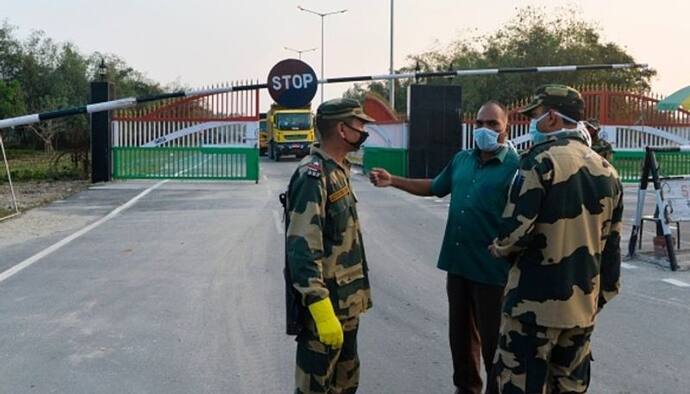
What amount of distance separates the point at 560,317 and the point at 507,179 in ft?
4.11

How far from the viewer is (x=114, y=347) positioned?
6.35 metres

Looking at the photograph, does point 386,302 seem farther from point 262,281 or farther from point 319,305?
point 319,305

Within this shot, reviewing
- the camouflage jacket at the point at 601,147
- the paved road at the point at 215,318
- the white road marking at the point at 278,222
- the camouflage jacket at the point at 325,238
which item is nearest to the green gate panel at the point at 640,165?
the paved road at the point at 215,318

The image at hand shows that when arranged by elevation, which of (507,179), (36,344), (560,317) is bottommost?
(36,344)

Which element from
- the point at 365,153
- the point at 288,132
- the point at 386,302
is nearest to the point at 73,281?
the point at 386,302

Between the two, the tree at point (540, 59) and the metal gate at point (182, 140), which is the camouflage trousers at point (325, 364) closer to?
the metal gate at point (182, 140)

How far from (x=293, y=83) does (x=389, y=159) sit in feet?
25.1

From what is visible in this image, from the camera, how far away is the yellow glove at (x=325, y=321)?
3.73 meters

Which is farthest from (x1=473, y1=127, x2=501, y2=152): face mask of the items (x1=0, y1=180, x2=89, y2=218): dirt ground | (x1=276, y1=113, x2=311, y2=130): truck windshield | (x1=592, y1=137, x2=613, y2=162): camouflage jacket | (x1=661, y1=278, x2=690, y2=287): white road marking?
(x1=276, y1=113, x2=311, y2=130): truck windshield

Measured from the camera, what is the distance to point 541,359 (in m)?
3.92

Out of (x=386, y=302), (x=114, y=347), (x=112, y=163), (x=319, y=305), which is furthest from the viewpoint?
(x=112, y=163)

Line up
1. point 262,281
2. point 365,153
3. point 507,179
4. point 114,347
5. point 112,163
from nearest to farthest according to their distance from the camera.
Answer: point 507,179, point 114,347, point 262,281, point 112,163, point 365,153

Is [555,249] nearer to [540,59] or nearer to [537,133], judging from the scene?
[537,133]

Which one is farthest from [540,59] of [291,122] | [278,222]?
[278,222]
